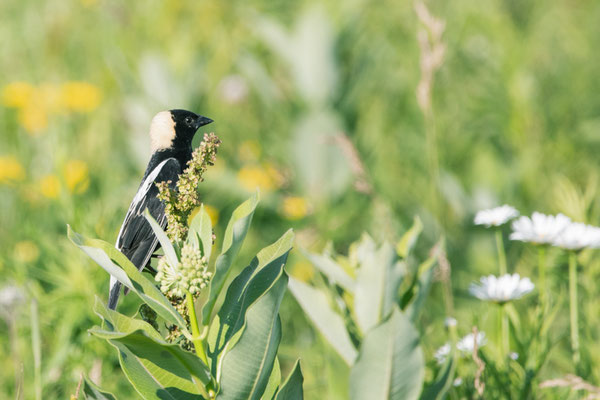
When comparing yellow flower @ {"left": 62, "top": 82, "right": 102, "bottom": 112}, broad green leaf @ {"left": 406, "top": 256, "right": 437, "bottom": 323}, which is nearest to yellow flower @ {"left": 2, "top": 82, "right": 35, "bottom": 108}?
yellow flower @ {"left": 62, "top": 82, "right": 102, "bottom": 112}

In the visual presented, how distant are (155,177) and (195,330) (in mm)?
215

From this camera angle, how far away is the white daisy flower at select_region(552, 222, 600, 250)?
4.50ft

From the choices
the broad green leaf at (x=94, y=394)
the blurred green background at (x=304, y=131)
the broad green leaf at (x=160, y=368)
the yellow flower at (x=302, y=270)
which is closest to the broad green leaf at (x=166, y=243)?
the broad green leaf at (x=160, y=368)

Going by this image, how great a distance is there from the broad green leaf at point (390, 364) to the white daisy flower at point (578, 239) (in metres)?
0.54

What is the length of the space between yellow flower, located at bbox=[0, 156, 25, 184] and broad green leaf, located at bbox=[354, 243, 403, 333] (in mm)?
2374

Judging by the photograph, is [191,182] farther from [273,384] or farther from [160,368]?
[273,384]

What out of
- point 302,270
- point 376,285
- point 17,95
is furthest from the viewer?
point 17,95

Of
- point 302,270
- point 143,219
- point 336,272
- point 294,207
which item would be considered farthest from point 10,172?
point 143,219

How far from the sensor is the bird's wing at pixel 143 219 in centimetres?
89

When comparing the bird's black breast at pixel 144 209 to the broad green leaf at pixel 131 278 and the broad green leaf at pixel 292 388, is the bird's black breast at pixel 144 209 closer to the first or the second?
the broad green leaf at pixel 131 278

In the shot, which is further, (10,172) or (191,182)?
(10,172)

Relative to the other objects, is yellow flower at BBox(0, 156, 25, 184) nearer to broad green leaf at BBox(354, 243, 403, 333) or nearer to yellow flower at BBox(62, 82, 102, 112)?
yellow flower at BBox(62, 82, 102, 112)

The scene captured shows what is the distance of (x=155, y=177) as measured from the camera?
34.5 inches

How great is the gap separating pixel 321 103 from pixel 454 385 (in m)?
2.08
